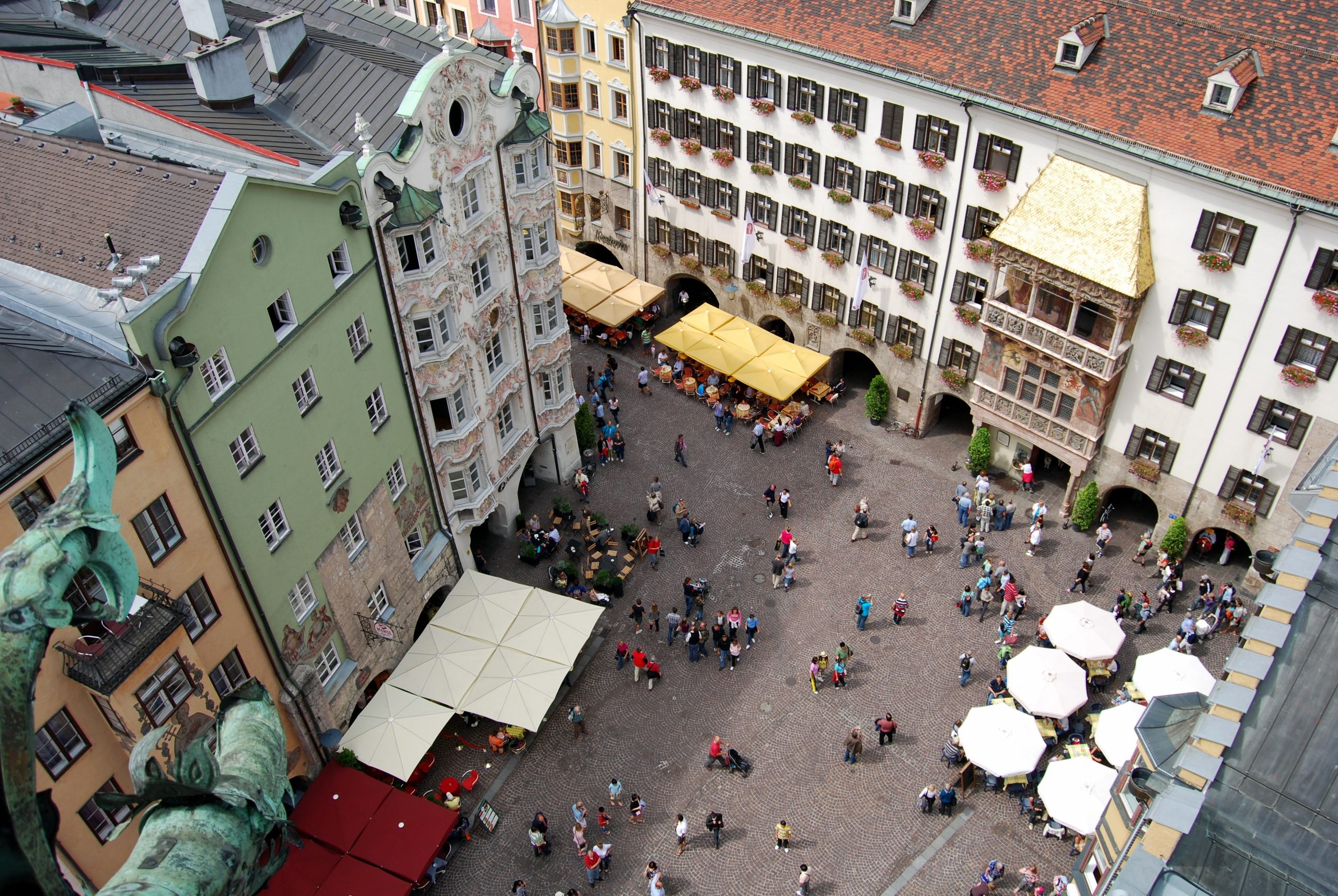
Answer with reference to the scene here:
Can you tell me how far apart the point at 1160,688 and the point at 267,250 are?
3235 cm

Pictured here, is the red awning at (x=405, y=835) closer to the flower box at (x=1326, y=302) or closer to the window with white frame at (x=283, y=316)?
the window with white frame at (x=283, y=316)

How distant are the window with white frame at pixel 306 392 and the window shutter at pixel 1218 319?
1234 inches

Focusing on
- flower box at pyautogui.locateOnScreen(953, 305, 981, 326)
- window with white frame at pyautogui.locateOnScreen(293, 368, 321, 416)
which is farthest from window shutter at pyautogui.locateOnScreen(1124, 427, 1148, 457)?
window with white frame at pyautogui.locateOnScreen(293, 368, 321, 416)

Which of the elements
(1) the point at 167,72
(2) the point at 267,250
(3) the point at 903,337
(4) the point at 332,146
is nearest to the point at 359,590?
(2) the point at 267,250

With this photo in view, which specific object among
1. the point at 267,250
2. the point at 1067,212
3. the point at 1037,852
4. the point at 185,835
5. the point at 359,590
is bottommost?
the point at 1037,852

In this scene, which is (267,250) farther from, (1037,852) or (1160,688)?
(1160,688)

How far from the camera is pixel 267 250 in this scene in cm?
2858

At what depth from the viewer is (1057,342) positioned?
141ft

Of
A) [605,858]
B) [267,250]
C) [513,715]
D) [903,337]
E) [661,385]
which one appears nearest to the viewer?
[267,250]

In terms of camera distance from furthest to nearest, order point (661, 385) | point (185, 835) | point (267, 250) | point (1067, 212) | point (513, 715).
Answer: point (661, 385), point (1067, 212), point (513, 715), point (267, 250), point (185, 835)

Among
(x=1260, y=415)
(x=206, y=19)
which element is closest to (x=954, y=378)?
(x=1260, y=415)

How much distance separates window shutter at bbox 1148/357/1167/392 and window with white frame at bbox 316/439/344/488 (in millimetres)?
30466

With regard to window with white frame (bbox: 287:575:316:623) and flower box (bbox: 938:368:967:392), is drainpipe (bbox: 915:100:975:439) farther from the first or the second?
window with white frame (bbox: 287:575:316:623)

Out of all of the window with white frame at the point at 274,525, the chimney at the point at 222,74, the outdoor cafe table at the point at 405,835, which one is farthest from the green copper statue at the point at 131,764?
the chimney at the point at 222,74
